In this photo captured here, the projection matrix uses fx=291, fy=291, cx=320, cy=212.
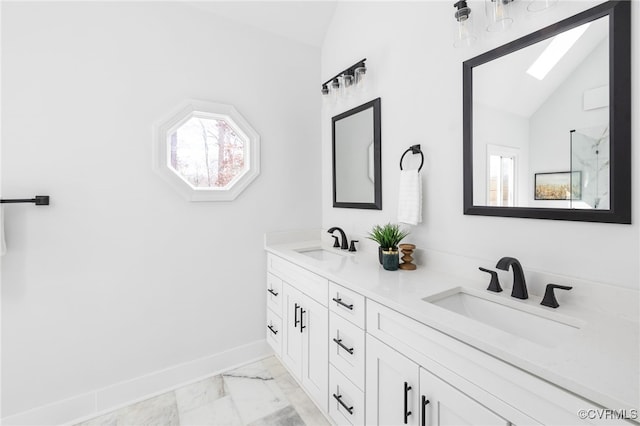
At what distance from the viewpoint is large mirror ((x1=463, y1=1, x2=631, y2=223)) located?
0.97m

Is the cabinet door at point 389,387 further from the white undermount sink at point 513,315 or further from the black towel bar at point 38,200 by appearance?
the black towel bar at point 38,200

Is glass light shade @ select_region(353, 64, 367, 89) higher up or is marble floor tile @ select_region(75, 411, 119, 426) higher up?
glass light shade @ select_region(353, 64, 367, 89)

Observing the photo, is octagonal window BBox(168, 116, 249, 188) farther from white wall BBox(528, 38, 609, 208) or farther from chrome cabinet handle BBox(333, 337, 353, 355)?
white wall BBox(528, 38, 609, 208)

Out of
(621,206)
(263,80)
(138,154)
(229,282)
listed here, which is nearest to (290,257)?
(229,282)

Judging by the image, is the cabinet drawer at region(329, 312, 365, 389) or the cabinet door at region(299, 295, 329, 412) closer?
the cabinet drawer at region(329, 312, 365, 389)

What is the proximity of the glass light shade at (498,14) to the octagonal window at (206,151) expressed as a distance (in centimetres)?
156

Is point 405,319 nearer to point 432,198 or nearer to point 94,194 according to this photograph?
point 432,198

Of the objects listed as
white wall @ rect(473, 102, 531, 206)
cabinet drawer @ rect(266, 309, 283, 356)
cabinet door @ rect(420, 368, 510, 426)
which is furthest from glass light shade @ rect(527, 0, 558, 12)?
cabinet drawer @ rect(266, 309, 283, 356)

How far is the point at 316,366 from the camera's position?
163 centimetres

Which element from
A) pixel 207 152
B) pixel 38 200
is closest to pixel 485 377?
pixel 207 152

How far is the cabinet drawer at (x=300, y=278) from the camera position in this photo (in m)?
1.57

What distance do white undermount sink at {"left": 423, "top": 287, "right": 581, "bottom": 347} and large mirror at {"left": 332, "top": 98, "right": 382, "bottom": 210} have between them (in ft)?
2.67

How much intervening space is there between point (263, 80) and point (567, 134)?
6.34 ft

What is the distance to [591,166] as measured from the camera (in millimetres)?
1028
